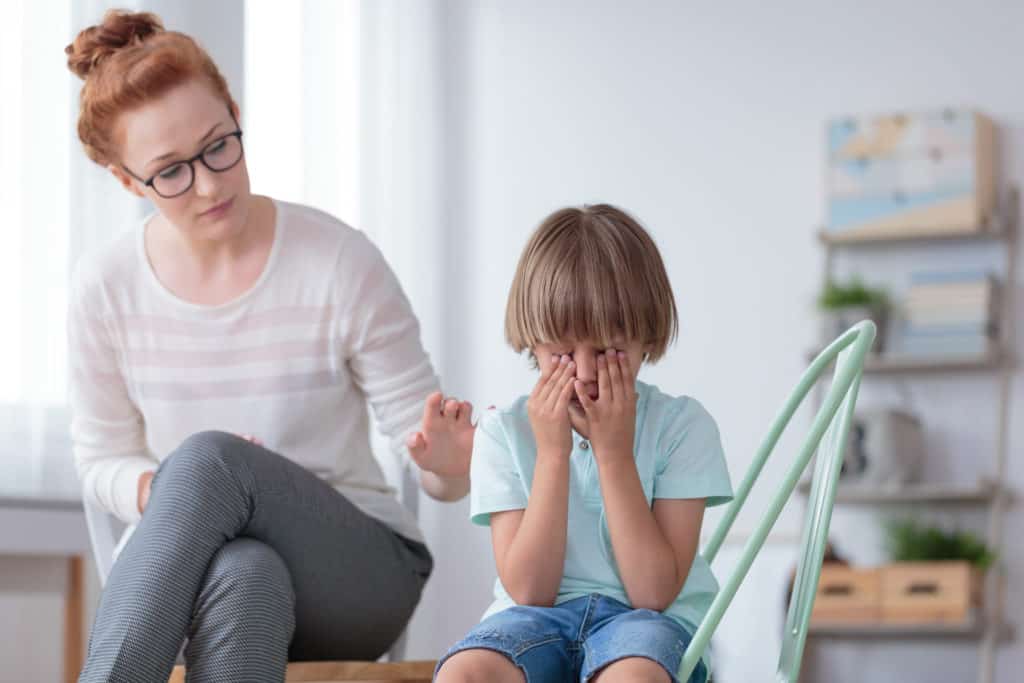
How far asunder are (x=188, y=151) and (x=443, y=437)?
0.51 m

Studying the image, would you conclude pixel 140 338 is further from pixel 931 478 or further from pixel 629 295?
pixel 931 478

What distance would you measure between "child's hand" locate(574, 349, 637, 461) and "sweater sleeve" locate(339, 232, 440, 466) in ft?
1.93

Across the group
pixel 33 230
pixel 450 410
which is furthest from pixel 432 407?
pixel 33 230

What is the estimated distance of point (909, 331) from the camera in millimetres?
3588

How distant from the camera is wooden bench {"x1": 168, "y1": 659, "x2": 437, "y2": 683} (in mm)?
1461

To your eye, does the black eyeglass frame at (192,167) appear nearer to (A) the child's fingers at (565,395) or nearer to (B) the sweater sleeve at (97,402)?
(B) the sweater sleeve at (97,402)

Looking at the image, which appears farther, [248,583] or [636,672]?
[248,583]

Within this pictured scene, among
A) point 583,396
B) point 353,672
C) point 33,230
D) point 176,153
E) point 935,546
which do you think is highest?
point 176,153

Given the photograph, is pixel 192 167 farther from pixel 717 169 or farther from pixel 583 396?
pixel 717 169

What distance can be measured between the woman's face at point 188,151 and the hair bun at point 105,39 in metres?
0.09

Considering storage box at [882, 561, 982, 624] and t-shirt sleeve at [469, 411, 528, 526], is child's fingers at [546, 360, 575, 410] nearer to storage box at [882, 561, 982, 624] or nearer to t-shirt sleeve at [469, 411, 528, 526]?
t-shirt sleeve at [469, 411, 528, 526]

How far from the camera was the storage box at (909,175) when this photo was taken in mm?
3541

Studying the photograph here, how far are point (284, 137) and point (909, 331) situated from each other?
1.67 meters

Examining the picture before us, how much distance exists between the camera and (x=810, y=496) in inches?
49.2
